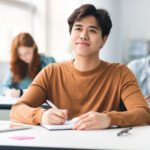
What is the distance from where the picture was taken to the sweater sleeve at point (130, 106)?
1918 mm

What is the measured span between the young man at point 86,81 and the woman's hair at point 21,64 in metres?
1.76

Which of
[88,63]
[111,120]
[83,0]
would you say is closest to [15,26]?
[83,0]

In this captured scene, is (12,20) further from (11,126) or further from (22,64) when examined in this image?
(11,126)

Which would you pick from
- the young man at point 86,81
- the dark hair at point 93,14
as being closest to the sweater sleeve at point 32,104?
the young man at point 86,81

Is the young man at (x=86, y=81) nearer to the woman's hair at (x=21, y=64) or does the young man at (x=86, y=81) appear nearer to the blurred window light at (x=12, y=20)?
the woman's hair at (x=21, y=64)

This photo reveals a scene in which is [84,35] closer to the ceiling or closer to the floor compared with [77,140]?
closer to the ceiling

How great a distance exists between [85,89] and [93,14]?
412 mm

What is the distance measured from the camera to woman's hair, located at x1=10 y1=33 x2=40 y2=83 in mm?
4020

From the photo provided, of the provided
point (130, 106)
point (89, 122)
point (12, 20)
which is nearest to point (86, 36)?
point (130, 106)

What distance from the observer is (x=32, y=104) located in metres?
2.17

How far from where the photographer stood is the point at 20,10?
5773 millimetres

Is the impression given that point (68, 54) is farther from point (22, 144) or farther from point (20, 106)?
point (22, 144)

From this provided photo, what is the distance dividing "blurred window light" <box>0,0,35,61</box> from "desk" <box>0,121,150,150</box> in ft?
12.2

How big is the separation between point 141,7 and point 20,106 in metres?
5.41
